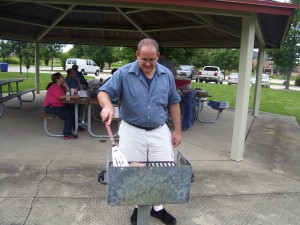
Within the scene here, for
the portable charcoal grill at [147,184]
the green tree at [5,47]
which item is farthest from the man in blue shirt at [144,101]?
the green tree at [5,47]

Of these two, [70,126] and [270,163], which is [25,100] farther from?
[270,163]

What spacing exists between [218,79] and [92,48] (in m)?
18.5

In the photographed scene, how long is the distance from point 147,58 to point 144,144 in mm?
749

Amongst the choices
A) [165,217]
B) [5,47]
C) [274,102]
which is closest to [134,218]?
[165,217]

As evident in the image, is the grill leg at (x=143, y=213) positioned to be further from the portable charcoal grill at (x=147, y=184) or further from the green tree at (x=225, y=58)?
the green tree at (x=225, y=58)

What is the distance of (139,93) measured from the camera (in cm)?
277

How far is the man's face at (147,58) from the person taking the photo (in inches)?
104

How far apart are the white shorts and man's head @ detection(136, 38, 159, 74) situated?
562 millimetres

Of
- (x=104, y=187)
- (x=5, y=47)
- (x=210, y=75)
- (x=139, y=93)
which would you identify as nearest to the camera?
(x=139, y=93)

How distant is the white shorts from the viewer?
9.59 ft

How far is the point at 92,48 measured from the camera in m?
43.6

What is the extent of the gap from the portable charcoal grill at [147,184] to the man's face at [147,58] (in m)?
0.85

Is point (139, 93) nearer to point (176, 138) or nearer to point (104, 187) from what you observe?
point (176, 138)

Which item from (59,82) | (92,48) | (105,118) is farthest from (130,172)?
(92,48)
